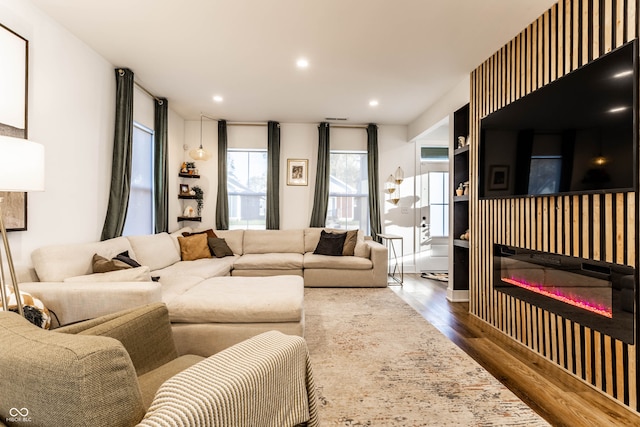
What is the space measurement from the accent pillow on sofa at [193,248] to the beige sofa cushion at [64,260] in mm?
1631

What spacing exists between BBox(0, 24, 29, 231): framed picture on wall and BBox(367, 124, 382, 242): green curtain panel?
4.62 meters

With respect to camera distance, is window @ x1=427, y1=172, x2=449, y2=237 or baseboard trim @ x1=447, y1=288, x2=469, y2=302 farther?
window @ x1=427, y1=172, x2=449, y2=237

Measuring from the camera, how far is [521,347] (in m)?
2.69

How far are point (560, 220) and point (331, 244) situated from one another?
3167 millimetres

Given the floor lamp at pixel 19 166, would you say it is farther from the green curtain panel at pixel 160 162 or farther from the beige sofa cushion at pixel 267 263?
the beige sofa cushion at pixel 267 263

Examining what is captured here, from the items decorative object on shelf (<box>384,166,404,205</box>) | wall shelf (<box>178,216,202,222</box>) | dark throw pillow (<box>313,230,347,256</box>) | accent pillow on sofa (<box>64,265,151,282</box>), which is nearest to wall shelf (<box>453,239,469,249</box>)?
dark throw pillow (<box>313,230,347,256</box>)

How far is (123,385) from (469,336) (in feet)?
9.68

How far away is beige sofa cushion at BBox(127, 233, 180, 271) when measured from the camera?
3590 mm

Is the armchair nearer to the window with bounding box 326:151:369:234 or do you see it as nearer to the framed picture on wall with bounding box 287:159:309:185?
the framed picture on wall with bounding box 287:159:309:185

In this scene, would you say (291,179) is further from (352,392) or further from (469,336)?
(352,392)

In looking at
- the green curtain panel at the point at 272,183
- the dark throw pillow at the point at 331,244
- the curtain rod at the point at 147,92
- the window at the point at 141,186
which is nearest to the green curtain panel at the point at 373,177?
the dark throw pillow at the point at 331,244

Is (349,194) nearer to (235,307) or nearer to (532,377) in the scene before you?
(235,307)

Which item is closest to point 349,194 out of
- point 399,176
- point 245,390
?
point 399,176

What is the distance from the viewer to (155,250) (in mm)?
3850
